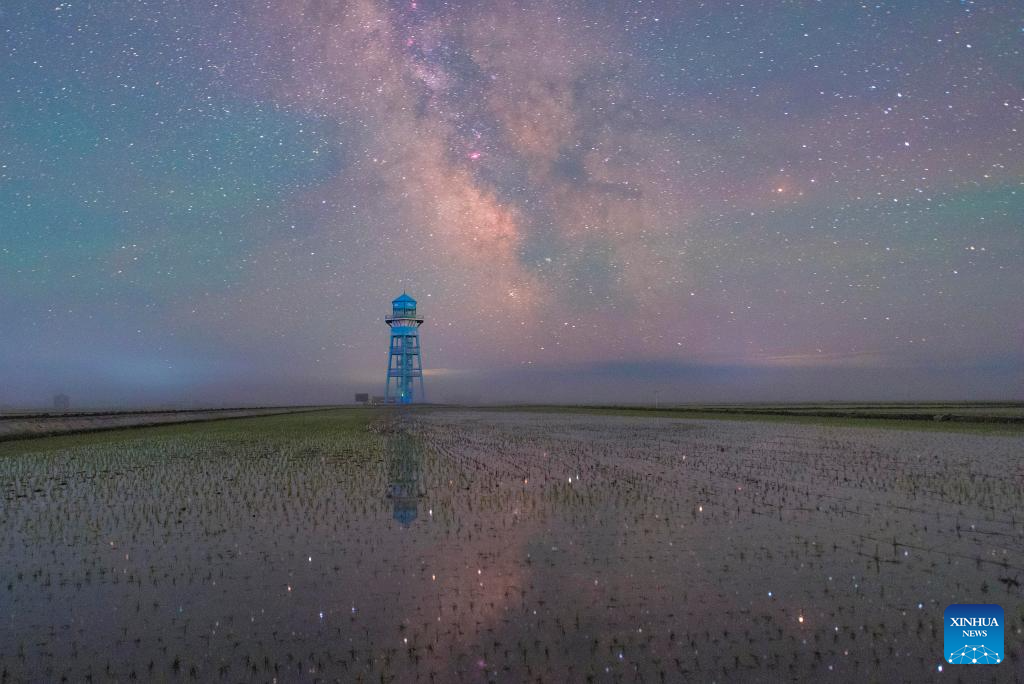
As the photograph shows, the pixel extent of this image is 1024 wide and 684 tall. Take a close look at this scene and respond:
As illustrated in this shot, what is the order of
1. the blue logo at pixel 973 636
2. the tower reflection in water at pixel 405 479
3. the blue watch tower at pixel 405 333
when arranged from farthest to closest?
the blue watch tower at pixel 405 333, the tower reflection in water at pixel 405 479, the blue logo at pixel 973 636

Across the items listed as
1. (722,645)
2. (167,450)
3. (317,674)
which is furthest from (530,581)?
(167,450)

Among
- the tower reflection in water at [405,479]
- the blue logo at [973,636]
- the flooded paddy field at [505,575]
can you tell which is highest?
the blue logo at [973,636]

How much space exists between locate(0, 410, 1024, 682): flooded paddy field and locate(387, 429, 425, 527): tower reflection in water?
0.18m

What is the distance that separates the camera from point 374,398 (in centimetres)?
17362

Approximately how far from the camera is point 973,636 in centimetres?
658

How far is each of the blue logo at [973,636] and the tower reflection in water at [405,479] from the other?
32.3 feet

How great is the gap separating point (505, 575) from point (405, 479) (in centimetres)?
1128

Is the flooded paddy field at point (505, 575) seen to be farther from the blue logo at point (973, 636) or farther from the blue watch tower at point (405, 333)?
the blue watch tower at point (405, 333)

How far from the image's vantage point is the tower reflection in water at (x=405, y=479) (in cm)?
1436

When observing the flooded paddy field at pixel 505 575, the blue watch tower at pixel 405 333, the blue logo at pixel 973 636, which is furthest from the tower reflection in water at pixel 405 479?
the blue watch tower at pixel 405 333

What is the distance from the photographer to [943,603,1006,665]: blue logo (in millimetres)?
6367

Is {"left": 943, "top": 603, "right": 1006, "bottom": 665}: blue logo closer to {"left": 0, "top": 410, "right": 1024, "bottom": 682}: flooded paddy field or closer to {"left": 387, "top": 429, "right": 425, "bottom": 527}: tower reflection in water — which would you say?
{"left": 0, "top": 410, "right": 1024, "bottom": 682}: flooded paddy field

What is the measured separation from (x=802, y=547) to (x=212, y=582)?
34.6ft

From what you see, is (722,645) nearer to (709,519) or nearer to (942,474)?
(709,519)
